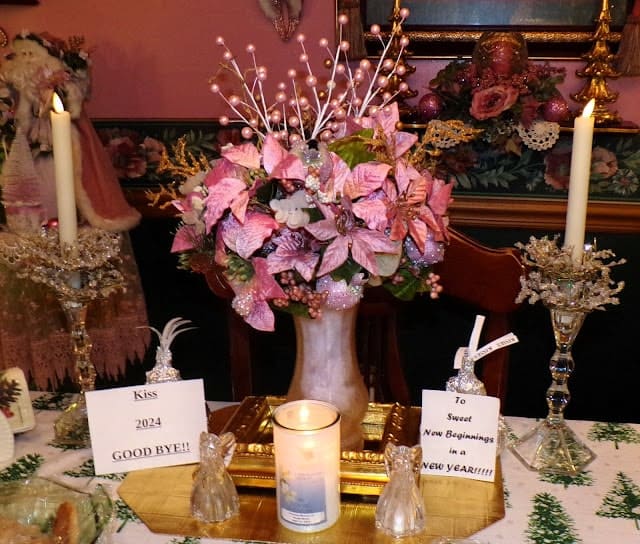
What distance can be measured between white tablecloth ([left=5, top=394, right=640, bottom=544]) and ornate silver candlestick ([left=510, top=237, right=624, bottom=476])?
2 centimetres

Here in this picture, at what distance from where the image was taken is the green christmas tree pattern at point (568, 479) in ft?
3.19

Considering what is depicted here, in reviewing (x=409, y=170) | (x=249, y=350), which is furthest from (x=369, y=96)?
(x=249, y=350)

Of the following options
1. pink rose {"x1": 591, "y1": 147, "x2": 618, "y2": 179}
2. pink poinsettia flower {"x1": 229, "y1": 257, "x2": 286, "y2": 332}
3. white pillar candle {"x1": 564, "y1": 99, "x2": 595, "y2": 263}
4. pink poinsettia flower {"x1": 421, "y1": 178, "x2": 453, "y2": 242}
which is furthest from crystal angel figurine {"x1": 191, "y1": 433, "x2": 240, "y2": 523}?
pink rose {"x1": 591, "y1": 147, "x2": 618, "y2": 179}

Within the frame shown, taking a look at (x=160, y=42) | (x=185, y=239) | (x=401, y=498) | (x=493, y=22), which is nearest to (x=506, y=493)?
(x=401, y=498)

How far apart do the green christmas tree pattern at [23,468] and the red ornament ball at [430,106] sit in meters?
1.28

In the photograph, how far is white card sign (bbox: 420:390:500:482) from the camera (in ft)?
3.11

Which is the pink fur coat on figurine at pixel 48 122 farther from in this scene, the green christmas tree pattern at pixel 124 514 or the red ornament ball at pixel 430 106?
the green christmas tree pattern at pixel 124 514

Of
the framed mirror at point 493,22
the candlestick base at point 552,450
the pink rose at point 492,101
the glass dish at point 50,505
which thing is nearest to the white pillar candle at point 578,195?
the candlestick base at point 552,450

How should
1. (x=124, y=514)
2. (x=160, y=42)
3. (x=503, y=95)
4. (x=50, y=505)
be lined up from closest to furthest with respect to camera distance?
1. (x=50, y=505)
2. (x=124, y=514)
3. (x=503, y=95)
4. (x=160, y=42)

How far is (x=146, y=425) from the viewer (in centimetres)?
100

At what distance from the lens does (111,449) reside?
1.00m

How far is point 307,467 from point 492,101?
1.27 meters

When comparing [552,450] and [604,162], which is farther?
[604,162]

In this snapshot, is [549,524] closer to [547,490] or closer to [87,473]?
[547,490]
